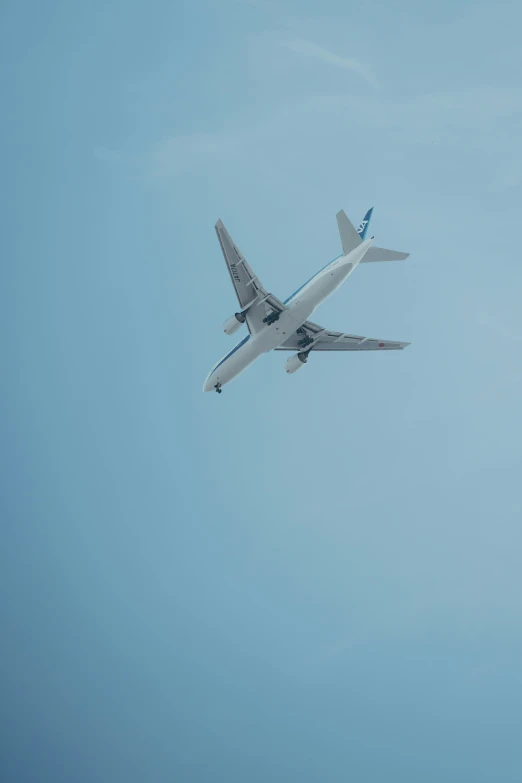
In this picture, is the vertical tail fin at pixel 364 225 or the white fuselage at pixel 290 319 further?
the vertical tail fin at pixel 364 225

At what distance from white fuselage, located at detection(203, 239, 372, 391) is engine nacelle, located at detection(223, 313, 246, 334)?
1594 millimetres

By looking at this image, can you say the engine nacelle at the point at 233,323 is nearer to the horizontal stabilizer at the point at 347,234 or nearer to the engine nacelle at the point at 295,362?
the engine nacelle at the point at 295,362

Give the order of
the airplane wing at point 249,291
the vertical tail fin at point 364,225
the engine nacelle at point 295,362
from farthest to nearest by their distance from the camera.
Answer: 1. the engine nacelle at point 295,362
2. the vertical tail fin at point 364,225
3. the airplane wing at point 249,291

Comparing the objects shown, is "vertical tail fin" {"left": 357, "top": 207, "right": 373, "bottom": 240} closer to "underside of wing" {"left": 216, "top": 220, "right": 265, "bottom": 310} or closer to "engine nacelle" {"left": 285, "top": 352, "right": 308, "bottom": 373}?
"underside of wing" {"left": 216, "top": 220, "right": 265, "bottom": 310}

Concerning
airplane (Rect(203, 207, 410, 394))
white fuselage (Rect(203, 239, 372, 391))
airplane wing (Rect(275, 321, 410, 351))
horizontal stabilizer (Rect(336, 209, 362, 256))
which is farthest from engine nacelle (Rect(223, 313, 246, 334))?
horizontal stabilizer (Rect(336, 209, 362, 256))

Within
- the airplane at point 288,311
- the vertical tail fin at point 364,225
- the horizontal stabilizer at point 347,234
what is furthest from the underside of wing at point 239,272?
the vertical tail fin at point 364,225

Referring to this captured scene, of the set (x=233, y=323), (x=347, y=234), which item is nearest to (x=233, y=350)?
(x=233, y=323)

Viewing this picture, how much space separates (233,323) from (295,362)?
756 centimetres

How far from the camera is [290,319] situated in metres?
59.5

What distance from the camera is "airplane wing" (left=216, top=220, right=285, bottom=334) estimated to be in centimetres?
5634

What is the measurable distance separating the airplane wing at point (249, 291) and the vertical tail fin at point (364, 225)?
268 inches

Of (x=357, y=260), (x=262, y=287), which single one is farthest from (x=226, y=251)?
(x=357, y=260)

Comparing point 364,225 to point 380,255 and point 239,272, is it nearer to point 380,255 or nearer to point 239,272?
point 380,255

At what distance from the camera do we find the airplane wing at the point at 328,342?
65500 millimetres
